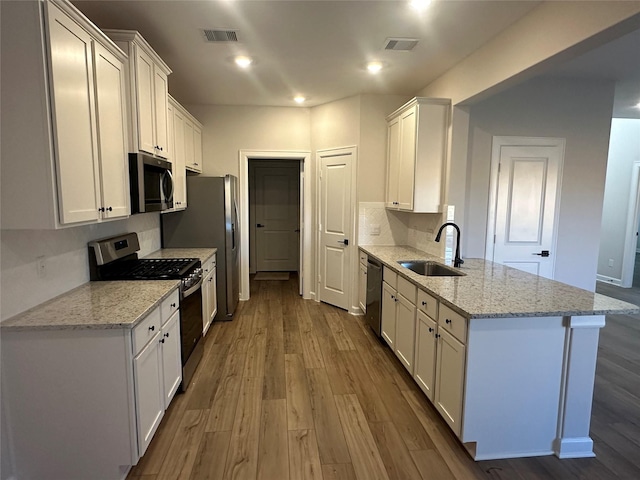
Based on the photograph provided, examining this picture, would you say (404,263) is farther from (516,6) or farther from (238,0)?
(238,0)

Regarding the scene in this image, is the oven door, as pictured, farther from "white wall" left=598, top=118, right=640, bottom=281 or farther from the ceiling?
"white wall" left=598, top=118, right=640, bottom=281

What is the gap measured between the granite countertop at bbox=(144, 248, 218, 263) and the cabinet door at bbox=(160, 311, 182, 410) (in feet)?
3.39

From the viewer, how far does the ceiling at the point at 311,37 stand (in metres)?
2.36

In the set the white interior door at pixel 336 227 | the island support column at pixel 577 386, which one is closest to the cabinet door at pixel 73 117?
the island support column at pixel 577 386

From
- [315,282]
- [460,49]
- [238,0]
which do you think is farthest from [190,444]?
[460,49]

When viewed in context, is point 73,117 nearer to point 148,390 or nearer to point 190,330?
point 148,390

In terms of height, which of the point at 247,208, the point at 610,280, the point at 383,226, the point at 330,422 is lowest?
the point at 330,422

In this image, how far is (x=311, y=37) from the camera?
2.81 m

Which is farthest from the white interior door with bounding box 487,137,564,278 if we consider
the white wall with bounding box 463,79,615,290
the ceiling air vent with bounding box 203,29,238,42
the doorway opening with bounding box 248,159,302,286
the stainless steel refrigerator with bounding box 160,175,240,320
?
the doorway opening with bounding box 248,159,302,286

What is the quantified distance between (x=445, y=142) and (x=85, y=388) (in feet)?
11.4

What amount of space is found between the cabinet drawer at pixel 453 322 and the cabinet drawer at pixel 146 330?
5.78 feet

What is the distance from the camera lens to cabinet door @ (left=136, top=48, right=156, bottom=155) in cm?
251

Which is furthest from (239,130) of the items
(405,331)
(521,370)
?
(521,370)

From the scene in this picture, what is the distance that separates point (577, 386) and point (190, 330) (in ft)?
8.76
